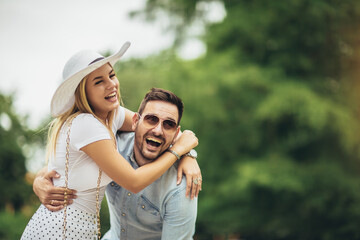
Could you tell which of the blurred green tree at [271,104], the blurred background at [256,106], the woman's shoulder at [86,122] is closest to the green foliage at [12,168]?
the blurred background at [256,106]

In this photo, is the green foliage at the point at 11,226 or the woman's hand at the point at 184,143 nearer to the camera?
the woman's hand at the point at 184,143

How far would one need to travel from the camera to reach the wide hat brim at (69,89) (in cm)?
242

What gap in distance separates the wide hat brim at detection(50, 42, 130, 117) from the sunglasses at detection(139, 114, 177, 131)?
0.47 meters

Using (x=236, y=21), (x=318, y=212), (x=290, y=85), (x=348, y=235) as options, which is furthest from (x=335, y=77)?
(x=348, y=235)

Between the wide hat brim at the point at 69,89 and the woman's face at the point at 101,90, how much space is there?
8cm

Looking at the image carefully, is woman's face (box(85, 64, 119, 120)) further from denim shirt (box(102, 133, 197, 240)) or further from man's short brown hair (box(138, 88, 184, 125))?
denim shirt (box(102, 133, 197, 240))

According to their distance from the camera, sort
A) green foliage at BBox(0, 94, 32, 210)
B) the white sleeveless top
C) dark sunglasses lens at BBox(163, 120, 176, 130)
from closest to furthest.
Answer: the white sleeveless top
dark sunglasses lens at BBox(163, 120, 176, 130)
green foliage at BBox(0, 94, 32, 210)

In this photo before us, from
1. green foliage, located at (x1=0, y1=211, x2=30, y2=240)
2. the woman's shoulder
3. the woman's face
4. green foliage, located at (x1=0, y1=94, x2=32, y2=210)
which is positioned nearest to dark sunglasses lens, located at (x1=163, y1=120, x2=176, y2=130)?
the woman's face


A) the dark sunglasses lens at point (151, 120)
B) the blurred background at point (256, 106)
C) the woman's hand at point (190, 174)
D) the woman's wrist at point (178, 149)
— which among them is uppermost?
the blurred background at point (256, 106)

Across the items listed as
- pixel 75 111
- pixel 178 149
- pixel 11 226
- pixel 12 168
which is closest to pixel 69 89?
pixel 75 111

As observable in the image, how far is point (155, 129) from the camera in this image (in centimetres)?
273

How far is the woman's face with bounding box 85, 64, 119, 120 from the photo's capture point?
2.54 m

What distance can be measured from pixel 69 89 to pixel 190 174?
0.98m

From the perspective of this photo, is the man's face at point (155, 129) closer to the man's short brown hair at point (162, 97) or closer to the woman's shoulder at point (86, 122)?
the man's short brown hair at point (162, 97)
